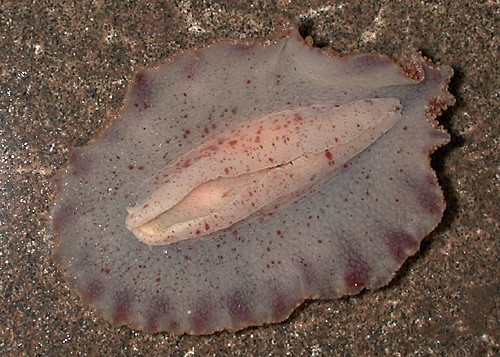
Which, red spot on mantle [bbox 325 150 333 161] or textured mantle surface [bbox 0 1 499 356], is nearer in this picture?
red spot on mantle [bbox 325 150 333 161]

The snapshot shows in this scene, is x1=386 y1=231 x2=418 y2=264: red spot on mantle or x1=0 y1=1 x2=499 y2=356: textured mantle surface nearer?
x1=386 y1=231 x2=418 y2=264: red spot on mantle

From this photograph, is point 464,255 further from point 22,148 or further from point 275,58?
point 22,148

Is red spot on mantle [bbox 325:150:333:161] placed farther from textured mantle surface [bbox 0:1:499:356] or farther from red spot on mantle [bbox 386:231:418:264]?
textured mantle surface [bbox 0:1:499:356]

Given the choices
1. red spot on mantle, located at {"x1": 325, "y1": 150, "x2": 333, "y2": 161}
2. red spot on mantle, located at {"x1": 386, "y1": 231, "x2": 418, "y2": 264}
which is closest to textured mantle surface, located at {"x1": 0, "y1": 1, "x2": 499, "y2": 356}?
red spot on mantle, located at {"x1": 386, "y1": 231, "x2": 418, "y2": 264}

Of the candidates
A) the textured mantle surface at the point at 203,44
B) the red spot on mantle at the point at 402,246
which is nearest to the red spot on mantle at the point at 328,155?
the red spot on mantle at the point at 402,246

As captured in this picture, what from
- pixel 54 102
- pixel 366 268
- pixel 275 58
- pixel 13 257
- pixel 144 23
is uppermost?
pixel 275 58

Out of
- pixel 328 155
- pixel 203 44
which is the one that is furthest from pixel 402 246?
pixel 203 44

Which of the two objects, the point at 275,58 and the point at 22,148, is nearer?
the point at 275,58

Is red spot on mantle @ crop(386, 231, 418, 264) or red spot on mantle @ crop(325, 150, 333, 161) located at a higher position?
red spot on mantle @ crop(325, 150, 333, 161)

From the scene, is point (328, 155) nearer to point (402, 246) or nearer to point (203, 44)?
point (402, 246)

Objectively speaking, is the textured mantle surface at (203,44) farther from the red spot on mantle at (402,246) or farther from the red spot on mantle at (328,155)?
the red spot on mantle at (328,155)

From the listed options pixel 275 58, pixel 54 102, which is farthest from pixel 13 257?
pixel 275 58
